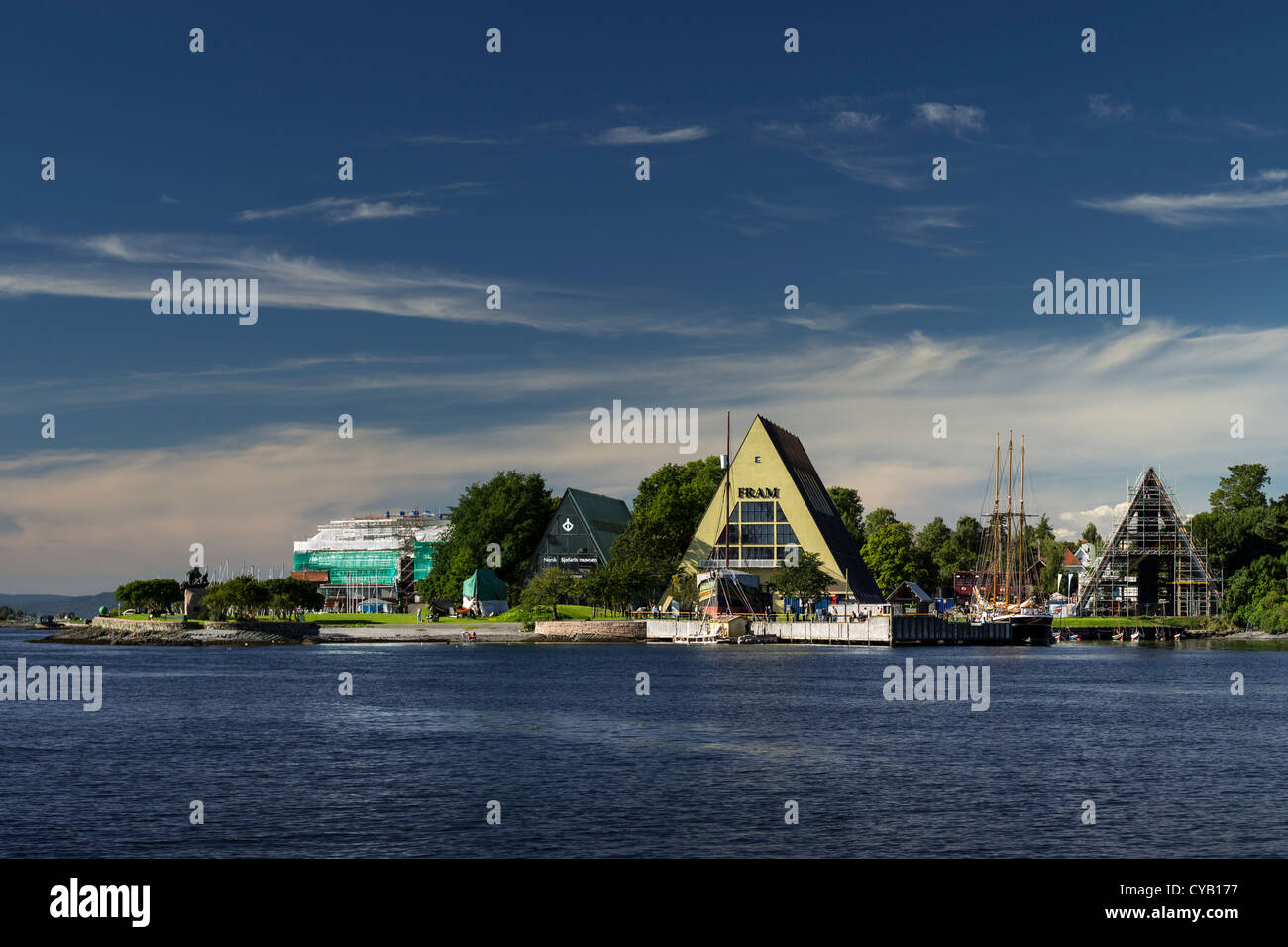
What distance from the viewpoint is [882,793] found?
28.7m

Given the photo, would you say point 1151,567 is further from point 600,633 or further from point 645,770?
point 645,770

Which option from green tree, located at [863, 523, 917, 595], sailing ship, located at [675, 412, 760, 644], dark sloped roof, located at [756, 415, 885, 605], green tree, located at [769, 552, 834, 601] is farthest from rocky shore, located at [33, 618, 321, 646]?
green tree, located at [863, 523, 917, 595]

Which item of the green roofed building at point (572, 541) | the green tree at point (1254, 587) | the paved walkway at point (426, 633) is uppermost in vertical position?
the green roofed building at point (572, 541)

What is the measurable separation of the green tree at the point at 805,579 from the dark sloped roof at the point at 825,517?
11.4 feet

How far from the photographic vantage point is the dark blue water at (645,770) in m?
23.5

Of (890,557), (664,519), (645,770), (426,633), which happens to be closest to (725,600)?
(664,519)

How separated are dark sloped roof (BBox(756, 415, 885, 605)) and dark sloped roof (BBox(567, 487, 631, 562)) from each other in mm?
30571

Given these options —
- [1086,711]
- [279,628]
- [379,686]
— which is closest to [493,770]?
[1086,711]

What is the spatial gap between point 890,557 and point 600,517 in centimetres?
4406

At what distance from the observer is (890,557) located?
165 metres

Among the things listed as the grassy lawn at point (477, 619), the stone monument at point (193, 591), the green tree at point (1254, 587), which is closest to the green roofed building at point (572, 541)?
the grassy lawn at point (477, 619)

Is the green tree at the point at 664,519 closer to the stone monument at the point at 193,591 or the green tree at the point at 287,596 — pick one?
the green tree at the point at 287,596
